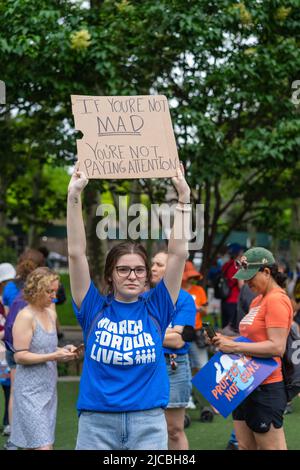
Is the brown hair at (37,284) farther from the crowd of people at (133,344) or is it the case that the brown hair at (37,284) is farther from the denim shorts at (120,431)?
the denim shorts at (120,431)

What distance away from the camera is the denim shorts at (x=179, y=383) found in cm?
638

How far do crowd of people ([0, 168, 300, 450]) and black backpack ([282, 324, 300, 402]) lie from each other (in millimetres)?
64

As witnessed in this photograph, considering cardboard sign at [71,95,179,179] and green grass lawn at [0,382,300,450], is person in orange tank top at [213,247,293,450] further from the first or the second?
green grass lawn at [0,382,300,450]

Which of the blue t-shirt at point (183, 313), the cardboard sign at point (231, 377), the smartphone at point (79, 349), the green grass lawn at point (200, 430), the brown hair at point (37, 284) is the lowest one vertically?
the green grass lawn at point (200, 430)

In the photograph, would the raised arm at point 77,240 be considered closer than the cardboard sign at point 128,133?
Yes

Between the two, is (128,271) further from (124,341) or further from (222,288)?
(222,288)

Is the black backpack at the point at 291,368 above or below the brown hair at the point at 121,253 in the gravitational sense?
below

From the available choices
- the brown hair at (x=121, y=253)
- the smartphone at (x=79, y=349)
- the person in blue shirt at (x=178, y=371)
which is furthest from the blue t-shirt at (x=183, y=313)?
the brown hair at (x=121, y=253)

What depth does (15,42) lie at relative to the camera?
10.8 metres

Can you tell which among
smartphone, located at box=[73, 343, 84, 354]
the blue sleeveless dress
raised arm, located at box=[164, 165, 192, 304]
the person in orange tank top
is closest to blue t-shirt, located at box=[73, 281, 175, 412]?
raised arm, located at box=[164, 165, 192, 304]

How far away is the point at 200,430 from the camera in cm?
867

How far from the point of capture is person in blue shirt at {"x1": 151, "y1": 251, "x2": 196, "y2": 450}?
20.9 ft

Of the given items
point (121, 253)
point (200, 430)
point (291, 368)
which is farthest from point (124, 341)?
point (200, 430)
